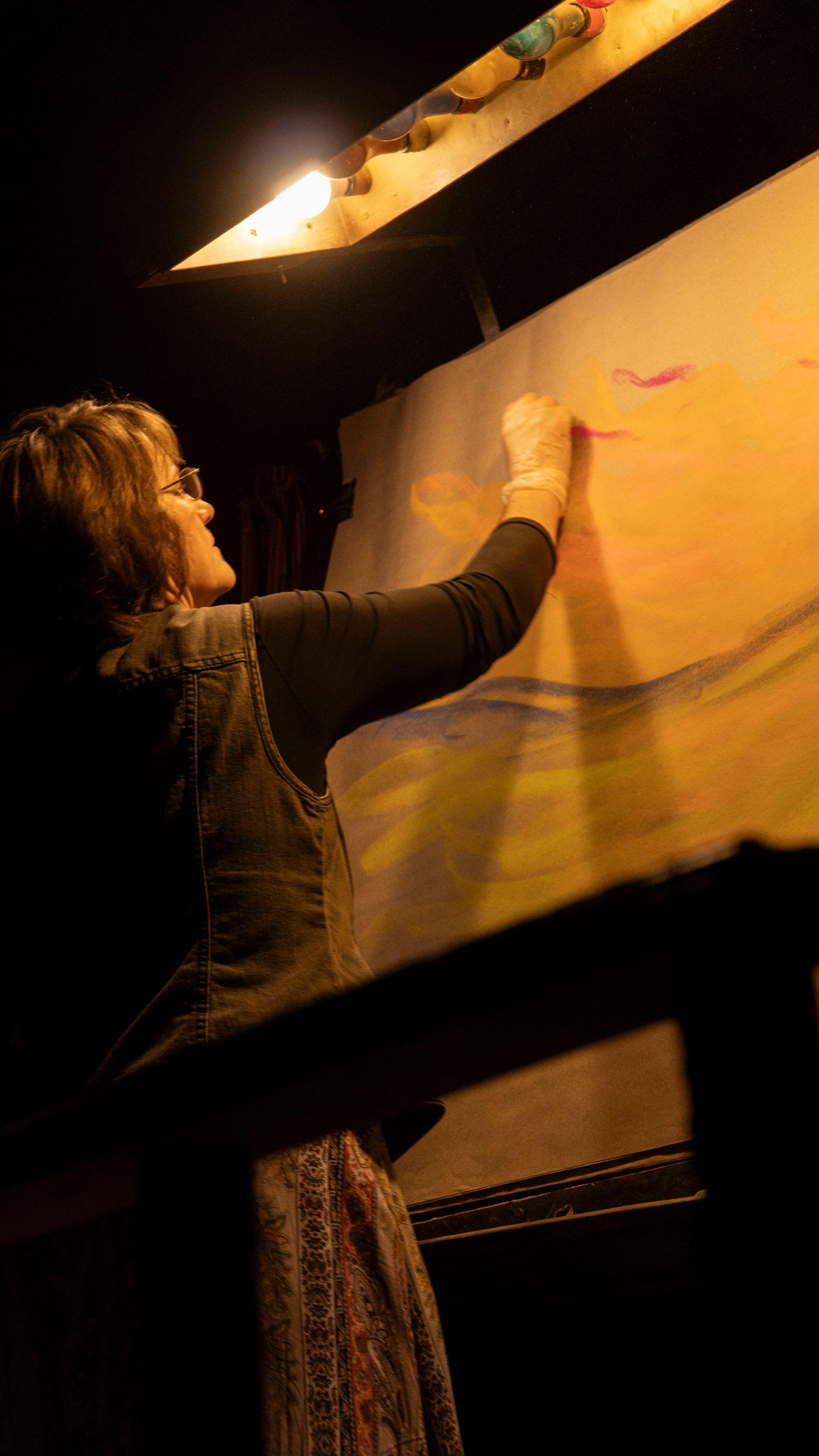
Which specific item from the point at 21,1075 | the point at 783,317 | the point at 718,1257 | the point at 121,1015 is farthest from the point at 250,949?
the point at 783,317

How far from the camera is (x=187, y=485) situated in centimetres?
131

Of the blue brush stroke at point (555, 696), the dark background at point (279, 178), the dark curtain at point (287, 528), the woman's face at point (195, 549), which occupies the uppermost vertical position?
the dark background at point (279, 178)

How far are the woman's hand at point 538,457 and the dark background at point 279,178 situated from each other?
0.35 m

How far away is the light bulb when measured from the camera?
1.68 metres

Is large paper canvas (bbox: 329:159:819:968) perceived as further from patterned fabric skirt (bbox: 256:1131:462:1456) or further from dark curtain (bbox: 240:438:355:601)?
patterned fabric skirt (bbox: 256:1131:462:1456)

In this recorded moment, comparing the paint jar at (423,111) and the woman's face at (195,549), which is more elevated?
the paint jar at (423,111)

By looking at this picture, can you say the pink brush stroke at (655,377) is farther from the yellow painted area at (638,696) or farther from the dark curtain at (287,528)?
the dark curtain at (287,528)

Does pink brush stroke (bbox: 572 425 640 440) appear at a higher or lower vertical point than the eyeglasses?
higher

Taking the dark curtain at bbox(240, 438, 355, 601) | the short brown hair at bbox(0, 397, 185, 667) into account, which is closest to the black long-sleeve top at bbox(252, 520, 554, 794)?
the short brown hair at bbox(0, 397, 185, 667)

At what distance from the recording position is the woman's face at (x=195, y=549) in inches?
48.8

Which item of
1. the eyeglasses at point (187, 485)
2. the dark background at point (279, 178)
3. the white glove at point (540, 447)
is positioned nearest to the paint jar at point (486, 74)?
the dark background at point (279, 178)

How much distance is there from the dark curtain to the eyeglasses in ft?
2.49

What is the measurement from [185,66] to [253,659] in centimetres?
104

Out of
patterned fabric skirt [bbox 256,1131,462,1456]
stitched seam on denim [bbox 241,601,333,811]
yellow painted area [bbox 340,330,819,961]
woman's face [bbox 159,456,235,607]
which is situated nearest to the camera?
patterned fabric skirt [bbox 256,1131,462,1456]
